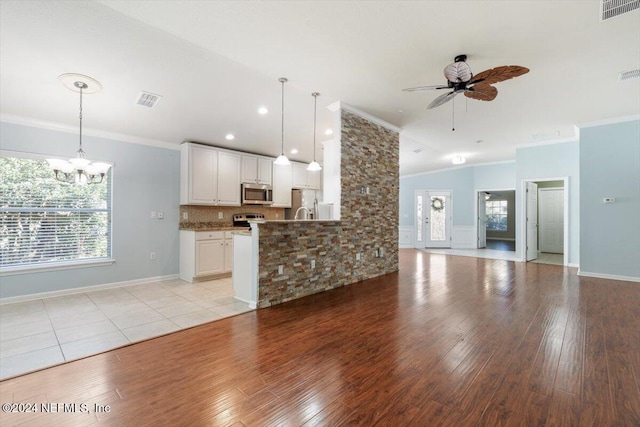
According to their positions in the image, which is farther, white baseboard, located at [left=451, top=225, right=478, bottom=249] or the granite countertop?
white baseboard, located at [left=451, top=225, right=478, bottom=249]

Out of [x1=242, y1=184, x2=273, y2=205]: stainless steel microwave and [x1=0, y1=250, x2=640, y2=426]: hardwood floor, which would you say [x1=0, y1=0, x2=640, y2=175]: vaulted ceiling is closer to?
[x1=242, y1=184, x2=273, y2=205]: stainless steel microwave

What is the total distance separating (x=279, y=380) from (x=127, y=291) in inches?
147

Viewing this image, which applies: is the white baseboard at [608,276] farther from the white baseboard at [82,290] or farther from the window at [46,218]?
the window at [46,218]

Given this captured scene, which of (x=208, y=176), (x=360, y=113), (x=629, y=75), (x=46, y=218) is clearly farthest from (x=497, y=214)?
(x=46, y=218)

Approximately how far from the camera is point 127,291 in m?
4.54

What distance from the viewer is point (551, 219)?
8.65 meters

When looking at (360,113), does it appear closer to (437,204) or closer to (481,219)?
(437,204)

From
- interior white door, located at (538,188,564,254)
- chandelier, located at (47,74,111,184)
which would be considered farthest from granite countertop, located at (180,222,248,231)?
interior white door, located at (538,188,564,254)

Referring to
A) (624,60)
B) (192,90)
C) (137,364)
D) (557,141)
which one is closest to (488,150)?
Result: (557,141)

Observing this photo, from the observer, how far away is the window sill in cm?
391

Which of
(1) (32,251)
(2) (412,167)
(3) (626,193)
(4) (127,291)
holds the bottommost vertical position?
(4) (127,291)

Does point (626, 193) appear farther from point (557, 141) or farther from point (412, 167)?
point (412, 167)

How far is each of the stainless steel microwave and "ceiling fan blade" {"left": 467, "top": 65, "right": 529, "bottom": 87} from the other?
447 cm

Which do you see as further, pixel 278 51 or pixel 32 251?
pixel 32 251
